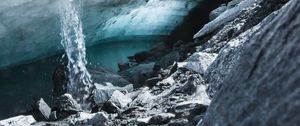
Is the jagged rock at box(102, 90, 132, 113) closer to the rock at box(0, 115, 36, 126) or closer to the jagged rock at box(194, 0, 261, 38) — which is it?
the rock at box(0, 115, 36, 126)

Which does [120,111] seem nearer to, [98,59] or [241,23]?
[241,23]

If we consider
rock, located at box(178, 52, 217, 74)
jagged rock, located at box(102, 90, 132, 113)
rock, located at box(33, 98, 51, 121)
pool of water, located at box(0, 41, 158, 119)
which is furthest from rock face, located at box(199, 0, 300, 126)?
pool of water, located at box(0, 41, 158, 119)

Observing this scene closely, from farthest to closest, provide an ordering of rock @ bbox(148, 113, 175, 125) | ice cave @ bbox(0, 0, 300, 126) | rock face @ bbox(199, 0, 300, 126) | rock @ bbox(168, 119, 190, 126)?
1. rock @ bbox(148, 113, 175, 125)
2. rock @ bbox(168, 119, 190, 126)
3. ice cave @ bbox(0, 0, 300, 126)
4. rock face @ bbox(199, 0, 300, 126)

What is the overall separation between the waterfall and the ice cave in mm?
25

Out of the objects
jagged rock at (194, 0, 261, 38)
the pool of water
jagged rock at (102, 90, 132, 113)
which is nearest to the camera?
jagged rock at (102, 90, 132, 113)

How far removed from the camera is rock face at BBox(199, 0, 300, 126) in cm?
108

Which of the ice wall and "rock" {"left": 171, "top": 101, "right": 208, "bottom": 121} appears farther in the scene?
the ice wall

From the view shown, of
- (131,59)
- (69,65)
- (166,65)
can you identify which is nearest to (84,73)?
(69,65)

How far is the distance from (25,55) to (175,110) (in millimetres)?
8392

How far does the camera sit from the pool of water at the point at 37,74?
272 inches

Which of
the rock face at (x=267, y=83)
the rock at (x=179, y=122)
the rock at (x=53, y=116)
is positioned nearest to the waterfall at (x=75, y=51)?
the rock at (x=53, y=116)

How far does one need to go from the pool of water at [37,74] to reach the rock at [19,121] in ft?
6.37

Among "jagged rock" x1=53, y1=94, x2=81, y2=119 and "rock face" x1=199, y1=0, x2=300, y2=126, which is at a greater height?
"rock face" x1=199, y1=0, x2=300, y2=126

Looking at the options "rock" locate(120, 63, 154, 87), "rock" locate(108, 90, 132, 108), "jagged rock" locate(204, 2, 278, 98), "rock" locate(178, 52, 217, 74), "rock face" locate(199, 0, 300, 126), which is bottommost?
"rock" locate(120, 63, 154, 87)
